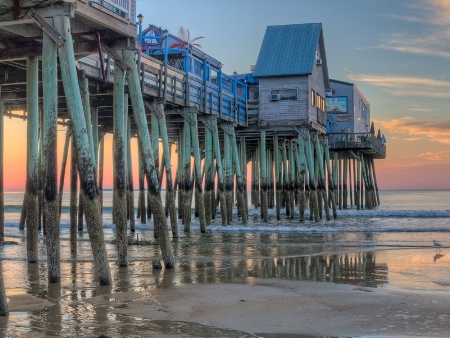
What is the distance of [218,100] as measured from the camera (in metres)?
28.5

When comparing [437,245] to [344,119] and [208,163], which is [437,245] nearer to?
[208,163]

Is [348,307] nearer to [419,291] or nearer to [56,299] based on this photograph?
[419,291]

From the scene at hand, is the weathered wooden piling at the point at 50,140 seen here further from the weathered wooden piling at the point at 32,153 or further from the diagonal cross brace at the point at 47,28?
the weathered wooden piling at the point at 32,153

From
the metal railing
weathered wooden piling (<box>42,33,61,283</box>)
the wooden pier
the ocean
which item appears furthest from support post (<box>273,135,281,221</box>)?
weathered wooden piling (<box>42,33,61,283</box>)

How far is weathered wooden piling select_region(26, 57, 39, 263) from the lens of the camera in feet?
43.2

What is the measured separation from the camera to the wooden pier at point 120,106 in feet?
35.6

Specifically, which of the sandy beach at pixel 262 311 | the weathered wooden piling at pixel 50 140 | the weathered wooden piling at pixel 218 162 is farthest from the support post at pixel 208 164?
the weathered wooden piling at pixel 50 140

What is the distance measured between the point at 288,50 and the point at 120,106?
22.2 meters

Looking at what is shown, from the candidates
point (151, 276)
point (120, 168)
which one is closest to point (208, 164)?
point (120, 168)

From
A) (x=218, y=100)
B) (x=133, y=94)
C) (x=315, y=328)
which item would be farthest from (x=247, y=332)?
(x=218, y=100)

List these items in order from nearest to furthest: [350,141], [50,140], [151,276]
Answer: [50,140]
[151,276]
[350,141]

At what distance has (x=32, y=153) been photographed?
13.7 meters

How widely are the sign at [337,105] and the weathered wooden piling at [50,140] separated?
37929mm

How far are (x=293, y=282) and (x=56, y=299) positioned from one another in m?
4.67
